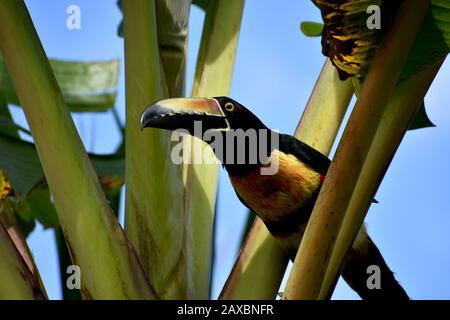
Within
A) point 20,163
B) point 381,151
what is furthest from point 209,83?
point 381,151

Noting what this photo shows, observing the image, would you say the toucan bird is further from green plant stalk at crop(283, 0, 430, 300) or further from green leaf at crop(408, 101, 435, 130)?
green plant stalk at crop(283, 0, 430, 300)

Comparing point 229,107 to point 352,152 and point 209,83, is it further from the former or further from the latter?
point 352,152

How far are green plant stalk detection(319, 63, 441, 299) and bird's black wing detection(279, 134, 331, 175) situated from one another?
44 centimetres

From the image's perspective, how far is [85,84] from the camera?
241cm

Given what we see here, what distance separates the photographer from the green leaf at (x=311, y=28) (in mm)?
2117

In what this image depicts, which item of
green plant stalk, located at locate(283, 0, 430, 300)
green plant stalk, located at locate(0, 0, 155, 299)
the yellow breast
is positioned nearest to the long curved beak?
green plant stalk, located at locate(0, 0, 155, 299)

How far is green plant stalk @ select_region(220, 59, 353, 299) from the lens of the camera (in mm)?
1630

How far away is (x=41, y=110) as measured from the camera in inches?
55.4
